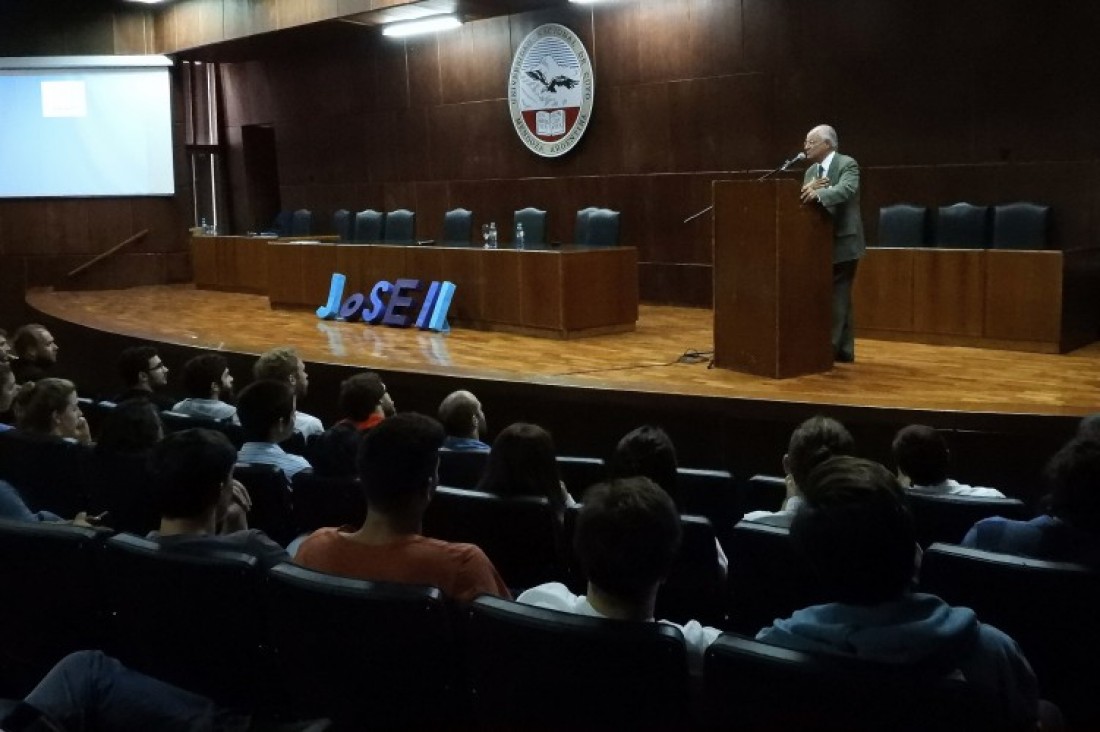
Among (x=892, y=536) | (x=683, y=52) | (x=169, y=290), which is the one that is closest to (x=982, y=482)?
(x=892, y=536)

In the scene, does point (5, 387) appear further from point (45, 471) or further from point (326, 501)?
point (326, 501)

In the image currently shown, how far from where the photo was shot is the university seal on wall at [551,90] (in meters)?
10.3

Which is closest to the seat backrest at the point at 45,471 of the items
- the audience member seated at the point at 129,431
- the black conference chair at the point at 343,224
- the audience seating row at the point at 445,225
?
the audience member seated at the point at 129,431

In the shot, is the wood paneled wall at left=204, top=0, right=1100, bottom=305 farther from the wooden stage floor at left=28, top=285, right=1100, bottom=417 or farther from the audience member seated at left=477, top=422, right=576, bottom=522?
the audience member seated at left=477, top=422, right=576, bottom=522

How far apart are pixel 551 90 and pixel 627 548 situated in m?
9.13

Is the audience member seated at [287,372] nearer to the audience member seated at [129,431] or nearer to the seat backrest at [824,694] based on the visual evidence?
the audience member seated at [129,431]

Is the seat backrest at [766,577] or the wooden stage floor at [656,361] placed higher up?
the seat backrest at [766,577]

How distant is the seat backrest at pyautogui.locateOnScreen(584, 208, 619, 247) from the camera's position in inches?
372

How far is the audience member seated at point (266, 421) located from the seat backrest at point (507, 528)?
81 centimetres

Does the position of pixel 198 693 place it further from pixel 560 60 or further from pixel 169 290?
pixel 169 290

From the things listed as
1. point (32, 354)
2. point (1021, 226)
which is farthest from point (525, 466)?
point (1021, 226)

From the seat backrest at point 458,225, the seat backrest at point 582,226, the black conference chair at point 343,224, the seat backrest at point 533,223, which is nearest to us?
the seat backrest at point 582,226

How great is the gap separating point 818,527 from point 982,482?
3254 mm

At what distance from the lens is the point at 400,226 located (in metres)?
11.3
